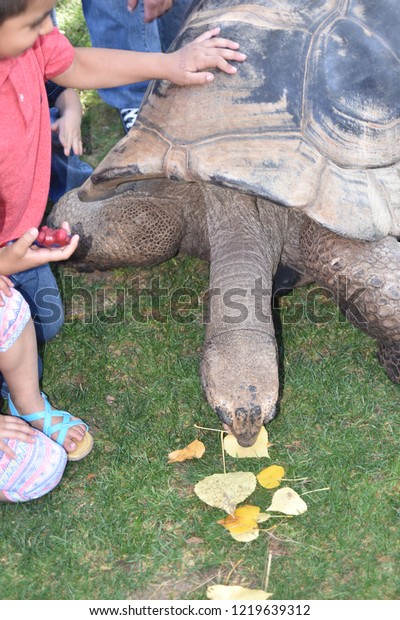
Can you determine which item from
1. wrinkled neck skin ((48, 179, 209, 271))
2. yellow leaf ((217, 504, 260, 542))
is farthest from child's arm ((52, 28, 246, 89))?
yellow leaf ((217, 504, 260, 542))

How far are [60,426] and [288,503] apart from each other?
94 centimetres

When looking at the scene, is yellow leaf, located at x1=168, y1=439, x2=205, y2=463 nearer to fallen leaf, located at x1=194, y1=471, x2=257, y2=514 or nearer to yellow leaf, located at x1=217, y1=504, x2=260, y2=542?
fallen leaf, located at x1=194, y1=471, x2=257, y2=514

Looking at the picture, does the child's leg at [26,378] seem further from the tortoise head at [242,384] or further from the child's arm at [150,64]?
the child's arm at [150,64]

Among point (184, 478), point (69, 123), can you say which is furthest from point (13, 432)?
point (69, 123)

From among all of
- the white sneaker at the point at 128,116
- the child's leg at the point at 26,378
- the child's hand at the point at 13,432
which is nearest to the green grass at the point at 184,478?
the child's leg at the point at 26,378

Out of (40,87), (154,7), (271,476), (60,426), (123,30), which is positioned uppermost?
(40,87)

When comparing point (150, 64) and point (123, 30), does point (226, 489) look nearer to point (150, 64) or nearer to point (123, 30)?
point (150, 64)

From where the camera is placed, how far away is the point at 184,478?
3043 mm

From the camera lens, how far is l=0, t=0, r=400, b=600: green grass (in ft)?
8.89

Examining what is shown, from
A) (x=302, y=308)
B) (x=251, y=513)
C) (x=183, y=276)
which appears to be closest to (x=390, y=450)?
(x=251, y=513)

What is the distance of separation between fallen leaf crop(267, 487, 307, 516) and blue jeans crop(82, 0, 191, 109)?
266cm

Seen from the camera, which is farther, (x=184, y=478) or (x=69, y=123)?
(x=69, y=123)

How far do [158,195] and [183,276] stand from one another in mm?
465
